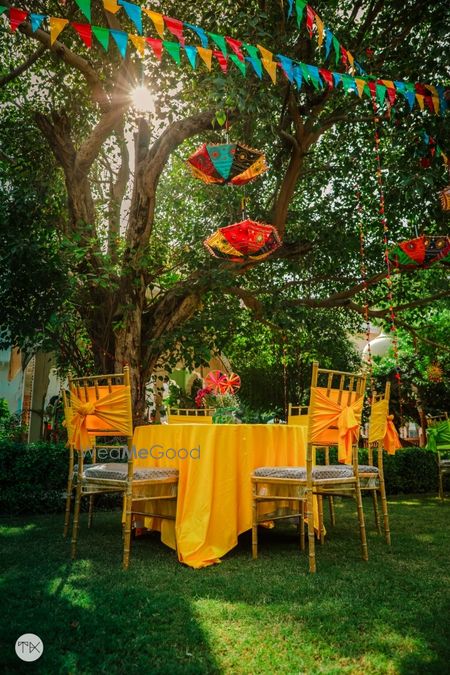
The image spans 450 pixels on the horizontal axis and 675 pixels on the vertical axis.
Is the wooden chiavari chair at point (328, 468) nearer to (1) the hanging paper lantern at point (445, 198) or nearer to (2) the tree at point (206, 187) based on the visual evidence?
(1) the hanging paper lantern at point (445, 198)

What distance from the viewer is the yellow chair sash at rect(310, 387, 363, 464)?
3.63 m

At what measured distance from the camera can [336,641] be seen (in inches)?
87.5

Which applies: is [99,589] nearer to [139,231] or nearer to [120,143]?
[139,231]

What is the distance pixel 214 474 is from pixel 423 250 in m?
3.34

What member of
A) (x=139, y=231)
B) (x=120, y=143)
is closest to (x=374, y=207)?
(x=139, y=231)

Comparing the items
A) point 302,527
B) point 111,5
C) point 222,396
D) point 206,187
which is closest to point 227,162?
point 111,5

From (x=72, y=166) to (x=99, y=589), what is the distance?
18.3ft

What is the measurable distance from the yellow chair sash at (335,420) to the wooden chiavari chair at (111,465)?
1194 mm

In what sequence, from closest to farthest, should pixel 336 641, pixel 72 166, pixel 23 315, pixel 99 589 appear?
pixel 336 641 → pixel 99 589 → pixel 23 315 → pixel 72 166

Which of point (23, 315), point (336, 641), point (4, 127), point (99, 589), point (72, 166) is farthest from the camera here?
point (4, 127)

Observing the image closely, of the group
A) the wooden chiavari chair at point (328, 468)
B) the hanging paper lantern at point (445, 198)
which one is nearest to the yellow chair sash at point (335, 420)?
the wooden chiavari chair at point (328, 468)

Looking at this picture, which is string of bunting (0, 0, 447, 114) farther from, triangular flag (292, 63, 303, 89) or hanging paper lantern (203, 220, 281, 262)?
hanging paper lantern (203, 220, 281, 262)

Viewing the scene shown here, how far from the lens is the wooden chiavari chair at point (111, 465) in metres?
3.71

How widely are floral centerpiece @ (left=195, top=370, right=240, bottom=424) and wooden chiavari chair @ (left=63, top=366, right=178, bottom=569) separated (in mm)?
978
